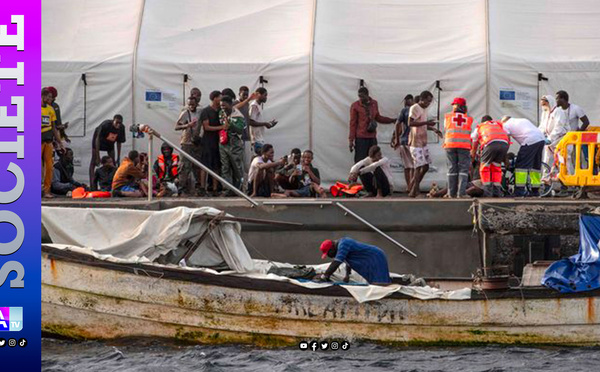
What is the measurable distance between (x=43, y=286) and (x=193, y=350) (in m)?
2.00

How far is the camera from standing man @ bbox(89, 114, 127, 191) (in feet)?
85.6

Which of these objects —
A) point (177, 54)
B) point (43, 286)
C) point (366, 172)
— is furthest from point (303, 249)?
point (177, 54)

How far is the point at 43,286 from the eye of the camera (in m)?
19.1

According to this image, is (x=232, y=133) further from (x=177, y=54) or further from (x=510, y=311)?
(x=510, y=311)

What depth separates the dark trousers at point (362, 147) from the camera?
1017 inches

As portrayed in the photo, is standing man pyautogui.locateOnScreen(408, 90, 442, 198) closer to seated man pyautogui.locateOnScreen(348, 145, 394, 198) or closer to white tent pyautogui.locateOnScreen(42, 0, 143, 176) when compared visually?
seated man pyautogui.locateOnScreen(348, 145, 394, 198)

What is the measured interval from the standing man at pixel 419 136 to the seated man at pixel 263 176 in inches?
81.8

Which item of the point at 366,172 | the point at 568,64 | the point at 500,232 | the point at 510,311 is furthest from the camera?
the point at 568,64

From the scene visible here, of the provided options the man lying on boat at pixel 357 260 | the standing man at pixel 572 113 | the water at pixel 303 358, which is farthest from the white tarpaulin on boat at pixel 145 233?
the standing man at pixel 572 113

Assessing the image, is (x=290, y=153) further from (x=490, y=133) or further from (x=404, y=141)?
(x=490, y=133)

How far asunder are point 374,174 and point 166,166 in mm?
3581

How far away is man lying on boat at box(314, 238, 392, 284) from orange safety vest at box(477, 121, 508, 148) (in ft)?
13.6

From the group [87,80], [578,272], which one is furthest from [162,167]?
[578,272]

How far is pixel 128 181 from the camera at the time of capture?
2375 centimetres
